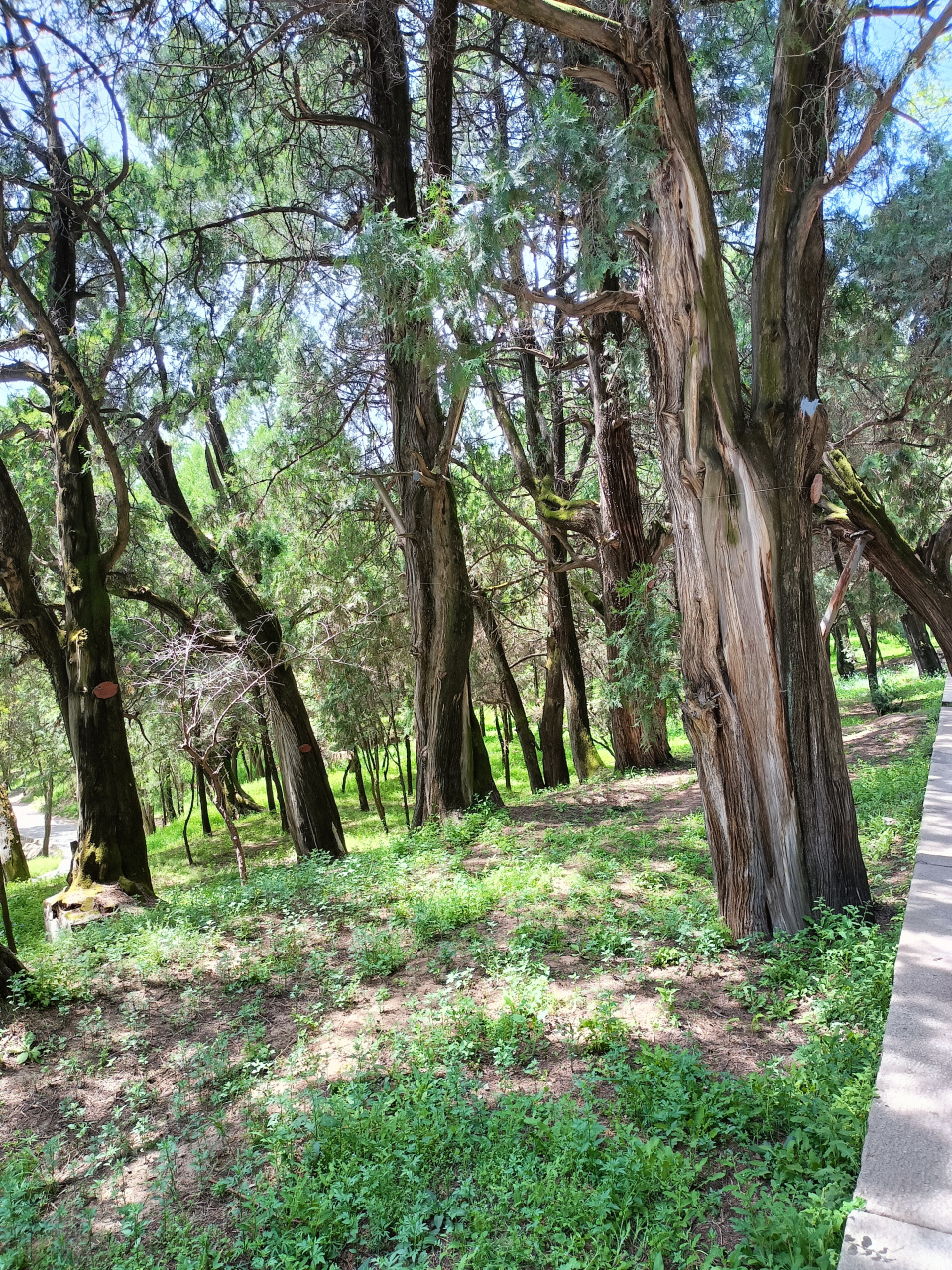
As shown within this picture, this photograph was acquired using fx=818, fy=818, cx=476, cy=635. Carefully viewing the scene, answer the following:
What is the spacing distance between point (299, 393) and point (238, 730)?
281 inches

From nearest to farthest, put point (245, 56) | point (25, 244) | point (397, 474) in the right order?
point (245, 56), point (397, 474), point (25, 244)

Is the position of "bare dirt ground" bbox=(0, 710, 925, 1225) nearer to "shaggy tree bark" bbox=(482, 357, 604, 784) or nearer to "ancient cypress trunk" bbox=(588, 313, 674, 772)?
"ancient cypress trunk" bbox=(588, 313, 674, 772)

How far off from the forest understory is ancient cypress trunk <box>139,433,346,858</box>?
433 cm

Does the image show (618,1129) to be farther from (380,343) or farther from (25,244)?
(25,244)

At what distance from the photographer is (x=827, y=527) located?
852 centimetres

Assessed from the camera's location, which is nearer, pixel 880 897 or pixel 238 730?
pixel 880 897

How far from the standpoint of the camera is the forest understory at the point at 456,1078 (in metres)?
2.77

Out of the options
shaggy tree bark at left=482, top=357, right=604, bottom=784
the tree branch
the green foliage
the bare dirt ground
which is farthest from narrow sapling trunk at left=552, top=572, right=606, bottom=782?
the tree branch

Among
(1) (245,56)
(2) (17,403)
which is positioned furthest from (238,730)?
(1) (245,56)

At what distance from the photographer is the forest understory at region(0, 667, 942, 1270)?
2771 millimetres

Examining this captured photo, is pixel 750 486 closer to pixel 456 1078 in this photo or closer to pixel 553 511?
pixel 456 1078

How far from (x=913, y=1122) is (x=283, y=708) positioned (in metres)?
9.02

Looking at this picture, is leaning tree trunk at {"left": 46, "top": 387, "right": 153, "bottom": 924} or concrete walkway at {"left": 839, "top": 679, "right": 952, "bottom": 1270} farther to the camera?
leaning tree trunk at {"left": 46, "top": 387, "right": 153, "bottom": 924}

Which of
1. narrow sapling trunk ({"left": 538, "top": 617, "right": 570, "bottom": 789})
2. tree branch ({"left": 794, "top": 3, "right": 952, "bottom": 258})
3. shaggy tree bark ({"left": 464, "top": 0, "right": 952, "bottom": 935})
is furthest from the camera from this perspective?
narrow sapling trunk ({"left": 538, "top": 617, "right": 570, "bottom": 789})
